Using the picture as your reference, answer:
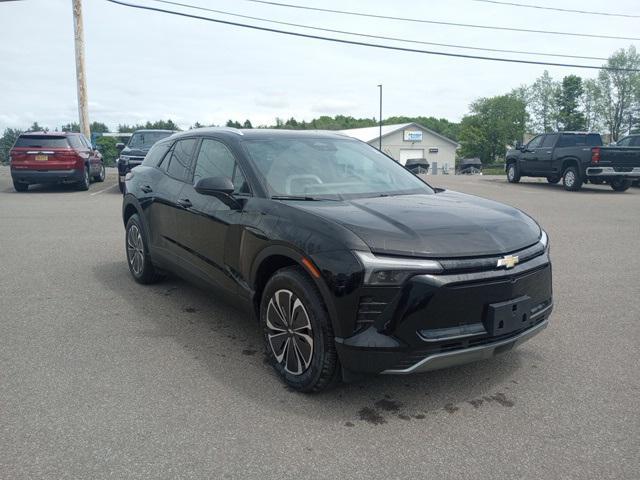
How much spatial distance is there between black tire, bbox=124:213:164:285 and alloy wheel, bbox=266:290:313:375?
103 inches

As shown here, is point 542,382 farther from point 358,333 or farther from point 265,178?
point 265,178

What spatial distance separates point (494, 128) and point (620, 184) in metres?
74.8

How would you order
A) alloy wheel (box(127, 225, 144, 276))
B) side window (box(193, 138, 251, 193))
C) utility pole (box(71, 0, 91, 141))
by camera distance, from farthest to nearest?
utility pole (box(71, 0, 91, 141)) < alloy wheel (box(127, 225, 144, 276)) < side window (box(193, 138, 251, 193))

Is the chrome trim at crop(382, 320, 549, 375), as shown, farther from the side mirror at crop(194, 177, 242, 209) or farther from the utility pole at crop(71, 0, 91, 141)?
the utility pole at crop(71, 0, 91, 141)

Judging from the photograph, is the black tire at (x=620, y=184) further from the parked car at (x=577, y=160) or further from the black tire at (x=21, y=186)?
the black tire at (x=21, y=186)

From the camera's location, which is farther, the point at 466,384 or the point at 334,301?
the point at 466,384

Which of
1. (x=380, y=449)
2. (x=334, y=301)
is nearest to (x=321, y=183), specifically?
(x=334, y=301)

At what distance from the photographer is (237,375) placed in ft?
12.5

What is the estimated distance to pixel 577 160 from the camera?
60.3 ft

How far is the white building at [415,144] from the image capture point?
6438cm

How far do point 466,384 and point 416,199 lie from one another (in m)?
1.33

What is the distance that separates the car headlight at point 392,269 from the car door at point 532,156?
19.1 metres

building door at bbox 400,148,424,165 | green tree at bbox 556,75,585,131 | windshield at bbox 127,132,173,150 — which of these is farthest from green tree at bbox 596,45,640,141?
windshield at bbox 127,132,173,150

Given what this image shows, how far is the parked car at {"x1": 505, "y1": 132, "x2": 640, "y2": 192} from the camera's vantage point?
17.5m
